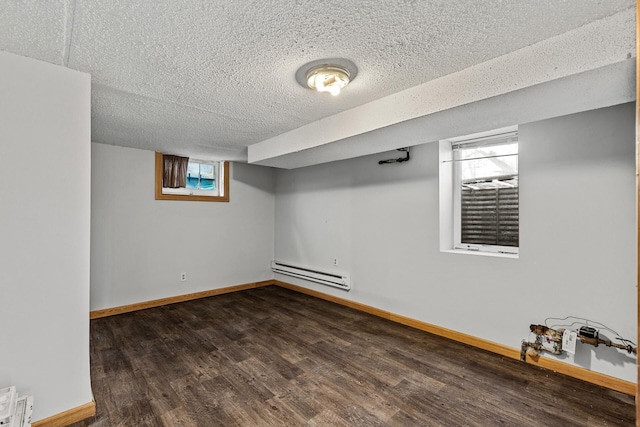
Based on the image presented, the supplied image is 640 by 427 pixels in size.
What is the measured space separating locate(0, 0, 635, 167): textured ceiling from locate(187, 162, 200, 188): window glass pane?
217 centimetres

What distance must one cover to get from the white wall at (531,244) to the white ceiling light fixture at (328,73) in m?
1.73

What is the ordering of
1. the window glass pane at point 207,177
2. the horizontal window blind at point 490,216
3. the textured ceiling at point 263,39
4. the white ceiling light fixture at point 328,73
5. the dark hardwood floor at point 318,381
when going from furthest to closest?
1. the window glass pane at point 207,177
2. the horizontal window blind at point 490,216
3. the dark hardwood floor at point 318,381
4. the white ceiling light fixture at point 328,73
5. the textured ceiling at point 263,39

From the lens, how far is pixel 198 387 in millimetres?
2111

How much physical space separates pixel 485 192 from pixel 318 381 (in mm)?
2386

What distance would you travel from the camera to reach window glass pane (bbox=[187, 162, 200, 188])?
4.40 m

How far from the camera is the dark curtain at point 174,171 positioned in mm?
4090

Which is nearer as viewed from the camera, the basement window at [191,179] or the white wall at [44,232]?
the white wall at [44,232]

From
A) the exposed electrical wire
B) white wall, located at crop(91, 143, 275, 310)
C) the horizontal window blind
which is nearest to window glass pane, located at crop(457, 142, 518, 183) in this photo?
the horizontal window blind

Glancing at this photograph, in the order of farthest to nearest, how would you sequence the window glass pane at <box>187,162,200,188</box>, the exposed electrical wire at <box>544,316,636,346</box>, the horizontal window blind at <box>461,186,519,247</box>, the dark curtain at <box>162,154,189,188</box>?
the window glass pane at <box>187,162,200,188</box>, the dark curtain at <box>162,154,189,188</box>, the horizontal window blind at <box>461,186,519,247</box>, the exposed electrical wire at <box>544,316,636,346</box>

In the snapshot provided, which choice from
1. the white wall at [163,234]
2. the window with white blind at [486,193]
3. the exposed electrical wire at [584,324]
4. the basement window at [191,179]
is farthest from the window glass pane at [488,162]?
the basement window at [191,179]

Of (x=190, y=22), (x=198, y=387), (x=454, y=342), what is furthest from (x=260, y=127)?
(x=454, y=342)

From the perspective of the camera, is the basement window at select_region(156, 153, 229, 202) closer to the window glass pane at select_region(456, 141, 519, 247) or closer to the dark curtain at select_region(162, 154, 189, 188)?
the dark curtain at select_region(162, 154, 189, 188)

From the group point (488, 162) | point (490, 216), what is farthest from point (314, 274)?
point (488, 162)

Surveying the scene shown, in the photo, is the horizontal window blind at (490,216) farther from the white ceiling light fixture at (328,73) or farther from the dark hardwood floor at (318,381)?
the white ceiling light fixture at (328,73)
